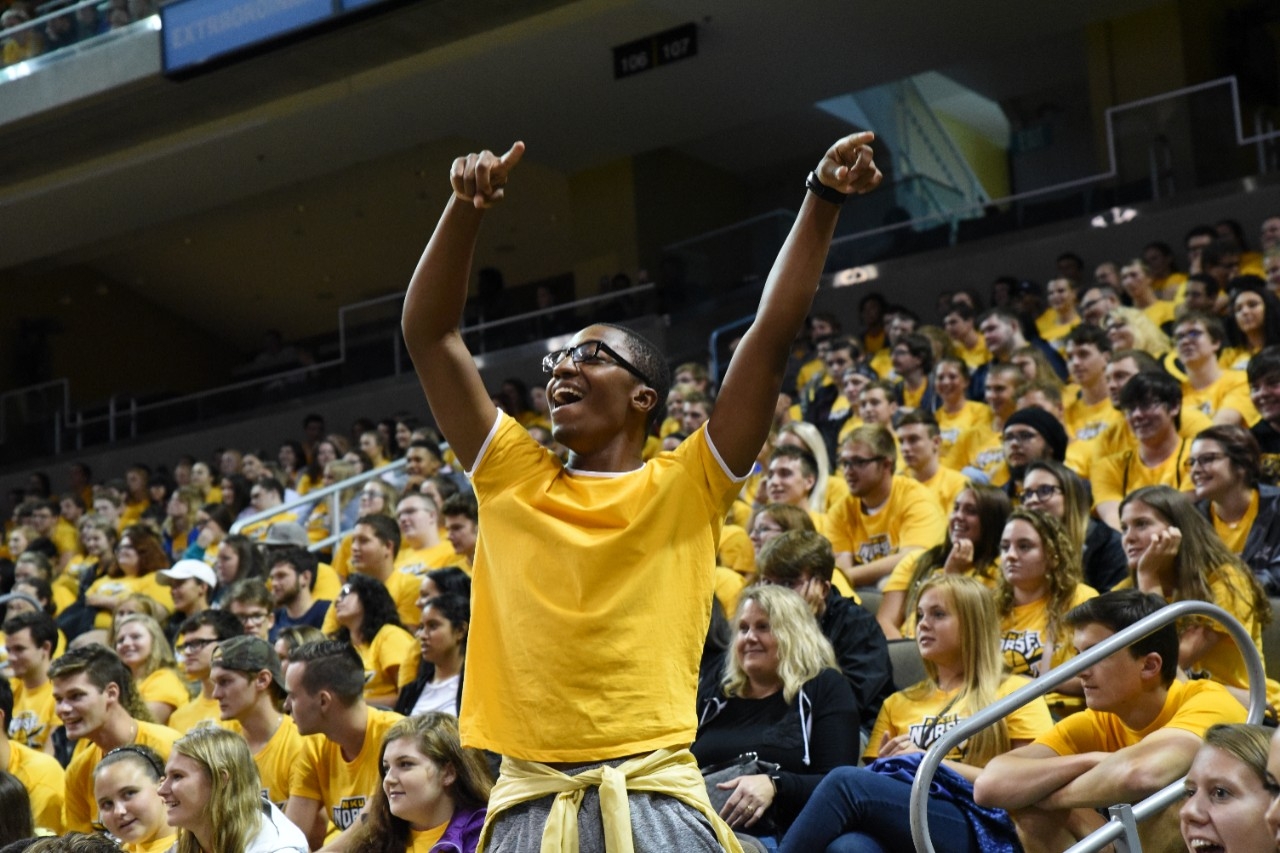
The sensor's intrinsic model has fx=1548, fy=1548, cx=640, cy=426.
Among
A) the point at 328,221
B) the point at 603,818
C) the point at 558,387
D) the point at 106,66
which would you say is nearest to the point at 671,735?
the point at 603,818

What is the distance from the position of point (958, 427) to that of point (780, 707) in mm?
3682

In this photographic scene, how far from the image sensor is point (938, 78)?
15.0 m

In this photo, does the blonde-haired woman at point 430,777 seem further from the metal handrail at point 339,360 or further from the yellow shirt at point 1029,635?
the metal handrail at point 339,360

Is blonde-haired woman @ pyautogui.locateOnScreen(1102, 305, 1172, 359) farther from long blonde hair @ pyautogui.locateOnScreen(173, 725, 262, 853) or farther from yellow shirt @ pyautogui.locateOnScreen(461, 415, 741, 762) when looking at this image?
yellow shirt @ pyautogui.locateOnScreen(461, 415, 741, 762)

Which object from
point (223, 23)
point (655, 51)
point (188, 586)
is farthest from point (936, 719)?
point (223, 23)

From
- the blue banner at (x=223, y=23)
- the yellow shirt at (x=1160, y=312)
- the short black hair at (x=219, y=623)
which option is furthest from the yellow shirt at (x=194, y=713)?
the blue banner at (x=223, y=23)

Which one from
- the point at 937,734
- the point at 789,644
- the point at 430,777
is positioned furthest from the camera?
the point at 789,644

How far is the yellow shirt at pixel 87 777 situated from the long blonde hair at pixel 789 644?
2.09 metres

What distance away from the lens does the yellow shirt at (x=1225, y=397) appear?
6.13 meters

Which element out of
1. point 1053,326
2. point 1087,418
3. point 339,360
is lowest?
point 1087,418

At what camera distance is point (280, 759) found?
16.7ft

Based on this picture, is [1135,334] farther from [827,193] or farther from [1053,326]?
[827,193]

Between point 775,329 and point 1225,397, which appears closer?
point 775,329

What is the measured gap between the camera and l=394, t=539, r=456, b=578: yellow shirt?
278 inches
